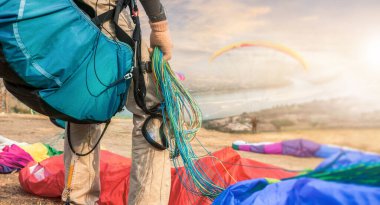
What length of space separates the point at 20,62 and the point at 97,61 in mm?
279

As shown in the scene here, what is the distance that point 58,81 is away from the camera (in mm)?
1391

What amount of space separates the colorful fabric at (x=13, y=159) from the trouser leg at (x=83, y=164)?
58.9 inches

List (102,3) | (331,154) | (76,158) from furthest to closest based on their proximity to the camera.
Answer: (76,158)
(102,3)
(331,154)

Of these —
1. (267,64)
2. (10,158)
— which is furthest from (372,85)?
(10,158)

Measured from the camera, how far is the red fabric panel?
1.93 metres

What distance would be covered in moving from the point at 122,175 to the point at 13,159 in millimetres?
1247

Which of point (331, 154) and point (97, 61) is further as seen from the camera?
point (97, 61)

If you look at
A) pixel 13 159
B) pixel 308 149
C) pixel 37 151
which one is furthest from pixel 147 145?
pixel 37 151

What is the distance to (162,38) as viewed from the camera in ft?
5.37

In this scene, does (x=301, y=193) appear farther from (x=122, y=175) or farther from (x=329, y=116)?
(x=122, y=175)

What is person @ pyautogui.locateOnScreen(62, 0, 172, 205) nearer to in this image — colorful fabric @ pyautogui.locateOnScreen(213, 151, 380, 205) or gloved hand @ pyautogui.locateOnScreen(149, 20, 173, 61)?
gloved hand @ pyautogui.locateOnScreen(149, 20, 173, 61)

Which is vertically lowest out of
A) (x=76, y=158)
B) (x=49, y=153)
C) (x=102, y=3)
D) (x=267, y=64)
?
(x=49, y=153)

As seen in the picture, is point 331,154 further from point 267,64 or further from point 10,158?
point 10,158

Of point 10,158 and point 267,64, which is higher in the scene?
point 267,64
